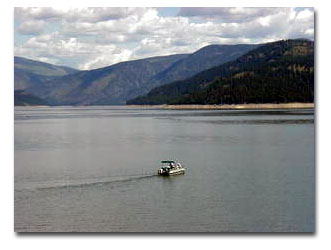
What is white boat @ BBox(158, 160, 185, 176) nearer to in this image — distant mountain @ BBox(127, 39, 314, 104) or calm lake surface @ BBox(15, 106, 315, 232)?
calm lake surface @ BBox(15, 106, 315, 232)

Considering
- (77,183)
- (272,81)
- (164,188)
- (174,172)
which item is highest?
(272,81)

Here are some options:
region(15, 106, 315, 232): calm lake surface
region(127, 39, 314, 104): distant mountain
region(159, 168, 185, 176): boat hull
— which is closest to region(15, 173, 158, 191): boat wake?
region(15, 106, 315, 232): calm lake surface

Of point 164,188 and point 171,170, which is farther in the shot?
point 171,170

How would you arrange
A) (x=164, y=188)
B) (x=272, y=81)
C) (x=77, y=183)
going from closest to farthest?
(x=164, y=188)
(x=77, y=183)
(x=272, y=81)

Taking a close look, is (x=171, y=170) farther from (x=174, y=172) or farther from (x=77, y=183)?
(x=77, y=183)

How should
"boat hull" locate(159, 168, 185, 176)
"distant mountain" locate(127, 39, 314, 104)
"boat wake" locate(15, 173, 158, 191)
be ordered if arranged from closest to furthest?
"boat wake" locate(15, 173, 158, 191), "boat hull" locate(159, 168, 185, 176), "distant mountain" locate(127, 39, 314, 104)

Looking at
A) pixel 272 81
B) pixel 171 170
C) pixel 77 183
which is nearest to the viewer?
pixel 77 183

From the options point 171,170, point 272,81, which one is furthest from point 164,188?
point 272,81

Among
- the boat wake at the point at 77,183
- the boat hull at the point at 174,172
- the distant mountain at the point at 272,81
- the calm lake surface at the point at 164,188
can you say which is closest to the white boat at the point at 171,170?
the boat hull at the point at 174,172

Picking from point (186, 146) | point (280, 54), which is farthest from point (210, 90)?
point (186, 146)

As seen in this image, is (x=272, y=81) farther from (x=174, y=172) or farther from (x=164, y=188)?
(x=164, y=188)

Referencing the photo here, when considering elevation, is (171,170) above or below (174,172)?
above
